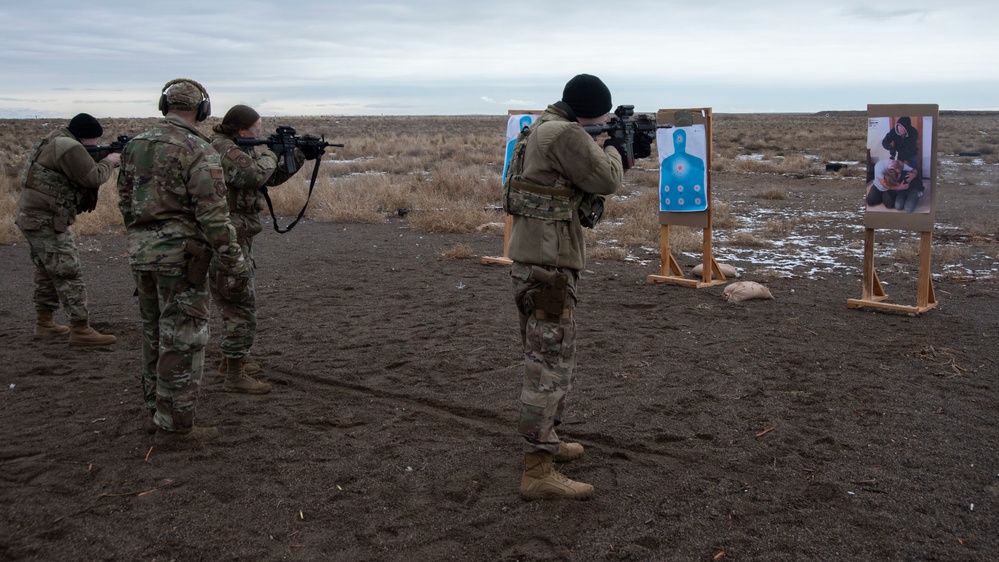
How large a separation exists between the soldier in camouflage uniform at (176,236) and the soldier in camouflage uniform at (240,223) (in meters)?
0.79

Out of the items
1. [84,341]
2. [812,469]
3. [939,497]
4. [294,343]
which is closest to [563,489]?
[812,469]

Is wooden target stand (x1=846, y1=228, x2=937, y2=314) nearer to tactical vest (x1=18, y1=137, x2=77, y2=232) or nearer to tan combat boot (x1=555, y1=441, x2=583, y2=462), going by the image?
tan combat boot (x1=555, y1=441, x2=583, y2=462)

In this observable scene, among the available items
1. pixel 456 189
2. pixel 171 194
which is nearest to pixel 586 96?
pixel 171 194

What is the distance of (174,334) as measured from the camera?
14.1 ft

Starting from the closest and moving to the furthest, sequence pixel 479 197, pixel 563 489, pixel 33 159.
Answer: pixel 563 489 → pixel 33 159 → pixel 479 197

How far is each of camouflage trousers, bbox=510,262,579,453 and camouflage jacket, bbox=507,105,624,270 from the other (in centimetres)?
10

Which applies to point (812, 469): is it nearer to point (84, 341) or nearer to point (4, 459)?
point (4, 459)

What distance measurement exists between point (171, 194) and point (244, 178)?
1.07m

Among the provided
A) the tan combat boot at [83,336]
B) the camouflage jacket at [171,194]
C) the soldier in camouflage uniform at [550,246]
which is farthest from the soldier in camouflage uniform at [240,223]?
the soldier in camouflage uniform at [550,246]

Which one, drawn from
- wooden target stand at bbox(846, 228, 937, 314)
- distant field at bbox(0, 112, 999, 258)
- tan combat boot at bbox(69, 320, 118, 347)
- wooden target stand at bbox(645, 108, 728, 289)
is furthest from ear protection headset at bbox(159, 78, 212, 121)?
distant field at bbox(0, 112, 999, 258)

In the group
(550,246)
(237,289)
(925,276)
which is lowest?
(925,276)

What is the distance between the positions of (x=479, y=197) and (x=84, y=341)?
36.1ft

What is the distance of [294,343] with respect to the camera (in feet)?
21.8

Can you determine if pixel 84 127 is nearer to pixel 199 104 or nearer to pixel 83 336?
pixel 83 336
